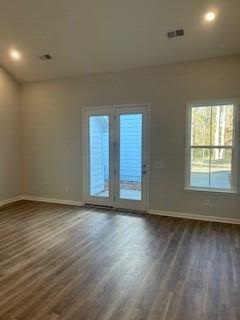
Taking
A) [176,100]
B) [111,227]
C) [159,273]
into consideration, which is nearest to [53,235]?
[111,227]

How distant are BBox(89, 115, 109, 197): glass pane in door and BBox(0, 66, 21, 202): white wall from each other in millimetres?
2225

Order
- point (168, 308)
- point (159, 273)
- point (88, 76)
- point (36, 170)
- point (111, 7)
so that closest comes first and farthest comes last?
point (168, 308) → point (159, 273) → point (111, 7) → point (88, 76) → point (36, 170)

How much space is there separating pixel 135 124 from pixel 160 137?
0.64 meters

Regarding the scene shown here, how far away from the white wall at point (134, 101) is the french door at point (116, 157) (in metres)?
0.20

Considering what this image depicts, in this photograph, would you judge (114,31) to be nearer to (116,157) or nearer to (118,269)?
(116,157)

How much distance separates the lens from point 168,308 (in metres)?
2.21

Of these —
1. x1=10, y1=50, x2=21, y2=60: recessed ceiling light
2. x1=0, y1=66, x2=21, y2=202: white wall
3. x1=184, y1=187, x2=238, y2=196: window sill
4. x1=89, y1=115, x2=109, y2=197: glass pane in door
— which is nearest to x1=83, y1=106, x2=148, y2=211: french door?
x1=89, y1=115, x2=109, y2=197: glass pane in door

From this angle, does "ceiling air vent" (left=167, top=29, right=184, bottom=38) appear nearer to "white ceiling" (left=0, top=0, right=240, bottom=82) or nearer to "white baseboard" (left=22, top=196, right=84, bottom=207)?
"white ceiling" (left=0, top=0, right=240, bottom=82)

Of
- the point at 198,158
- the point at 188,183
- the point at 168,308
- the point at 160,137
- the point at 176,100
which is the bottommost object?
the point at 168,308

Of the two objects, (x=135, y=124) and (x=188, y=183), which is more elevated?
(x=135, y=124)

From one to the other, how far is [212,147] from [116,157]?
6.83 ft

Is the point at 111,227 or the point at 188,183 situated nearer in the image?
the point at 111,227

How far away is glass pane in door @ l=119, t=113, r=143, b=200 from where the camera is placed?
528 centimetres

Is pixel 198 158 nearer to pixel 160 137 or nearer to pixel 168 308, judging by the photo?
pixel 160 137
